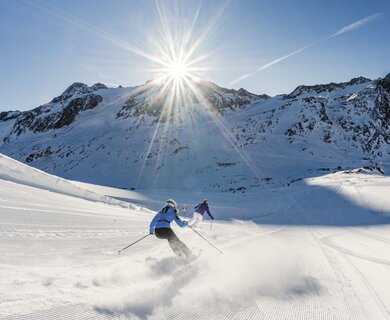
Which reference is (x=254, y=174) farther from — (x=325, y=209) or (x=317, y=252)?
(x=317, y=252)

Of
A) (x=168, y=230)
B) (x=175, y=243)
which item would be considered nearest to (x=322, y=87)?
(x=168, y=230)

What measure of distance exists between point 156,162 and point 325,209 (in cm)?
4639

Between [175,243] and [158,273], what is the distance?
1.36 meters

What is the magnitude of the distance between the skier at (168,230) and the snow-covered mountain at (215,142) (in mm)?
41990

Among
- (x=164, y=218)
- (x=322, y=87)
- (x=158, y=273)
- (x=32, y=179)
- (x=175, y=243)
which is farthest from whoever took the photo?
(x=322, y=87)

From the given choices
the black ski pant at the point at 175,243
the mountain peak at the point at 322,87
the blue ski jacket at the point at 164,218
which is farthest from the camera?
the mountain peak at the point at 322,87

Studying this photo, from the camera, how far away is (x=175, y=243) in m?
8.29

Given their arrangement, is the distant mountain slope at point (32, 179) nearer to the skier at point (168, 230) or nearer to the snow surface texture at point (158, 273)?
the snow surface texture at point (158, 273)

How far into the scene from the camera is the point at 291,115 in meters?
82.6

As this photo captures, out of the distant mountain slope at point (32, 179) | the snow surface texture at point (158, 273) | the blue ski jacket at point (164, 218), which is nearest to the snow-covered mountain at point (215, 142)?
the distant mountain slope at point (32, 179)

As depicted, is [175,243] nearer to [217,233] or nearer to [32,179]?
[217,233]

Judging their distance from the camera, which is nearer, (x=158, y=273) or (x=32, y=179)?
(x=158, y=273)

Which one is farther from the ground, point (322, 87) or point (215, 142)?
point (322, 87)

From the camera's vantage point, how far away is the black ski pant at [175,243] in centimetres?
820
